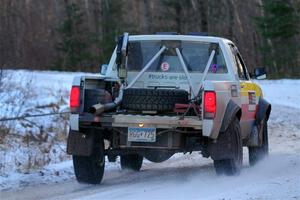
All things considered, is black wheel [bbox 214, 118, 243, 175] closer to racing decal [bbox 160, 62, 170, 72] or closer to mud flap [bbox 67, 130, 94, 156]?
racing decal [bbox 160, 62, 170, 72]

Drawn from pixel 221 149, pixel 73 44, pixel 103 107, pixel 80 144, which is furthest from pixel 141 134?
pixel 73 44

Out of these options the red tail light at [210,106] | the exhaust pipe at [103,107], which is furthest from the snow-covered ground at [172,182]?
the exhaust pipe at [103,107]

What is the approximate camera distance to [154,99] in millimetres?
8953

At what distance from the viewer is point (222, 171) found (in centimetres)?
919

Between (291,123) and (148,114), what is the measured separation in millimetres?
10204

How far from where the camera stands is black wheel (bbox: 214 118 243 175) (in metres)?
9.01

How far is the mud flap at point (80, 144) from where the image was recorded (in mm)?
8898

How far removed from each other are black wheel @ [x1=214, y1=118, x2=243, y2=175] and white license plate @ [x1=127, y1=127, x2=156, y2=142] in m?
0.94

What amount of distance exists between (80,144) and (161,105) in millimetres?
1224

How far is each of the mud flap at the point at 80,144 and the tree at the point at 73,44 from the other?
136 feet

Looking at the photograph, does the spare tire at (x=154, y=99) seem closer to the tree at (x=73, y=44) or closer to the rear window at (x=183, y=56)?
the rear window at (x=183, y=56)

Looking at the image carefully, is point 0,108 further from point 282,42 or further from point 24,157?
point 282,42

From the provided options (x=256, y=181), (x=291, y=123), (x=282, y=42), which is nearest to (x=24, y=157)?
(x=256, y=181)

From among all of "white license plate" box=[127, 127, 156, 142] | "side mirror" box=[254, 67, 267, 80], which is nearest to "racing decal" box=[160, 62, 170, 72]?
"white license plate" box=[127, 127, 156, 142]
